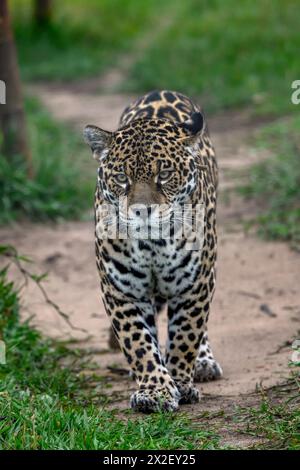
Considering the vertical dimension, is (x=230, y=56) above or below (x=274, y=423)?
above

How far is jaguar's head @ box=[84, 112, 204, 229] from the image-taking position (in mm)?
5848

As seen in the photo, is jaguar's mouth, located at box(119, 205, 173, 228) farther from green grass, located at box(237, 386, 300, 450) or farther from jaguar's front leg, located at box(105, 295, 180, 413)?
green grass, located at box(237, 386, 300, 450)

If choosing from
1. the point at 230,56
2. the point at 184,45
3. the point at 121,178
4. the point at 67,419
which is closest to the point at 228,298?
the point at 121,178

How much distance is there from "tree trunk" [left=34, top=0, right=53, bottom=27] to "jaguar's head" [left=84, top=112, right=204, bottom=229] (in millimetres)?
17088

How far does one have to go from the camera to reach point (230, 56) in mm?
17578

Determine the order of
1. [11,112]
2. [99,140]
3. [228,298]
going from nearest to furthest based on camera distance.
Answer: [99,140], [228,298], [11,112]

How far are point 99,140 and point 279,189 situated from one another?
4942mm

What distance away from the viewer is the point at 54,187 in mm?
11164

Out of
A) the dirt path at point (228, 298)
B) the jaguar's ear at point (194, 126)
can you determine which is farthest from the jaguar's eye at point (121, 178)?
the dirt path at point (228, 298)

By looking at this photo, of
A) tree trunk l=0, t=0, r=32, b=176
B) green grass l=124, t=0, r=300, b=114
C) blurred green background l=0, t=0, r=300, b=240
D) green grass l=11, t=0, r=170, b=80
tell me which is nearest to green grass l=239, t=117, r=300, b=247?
blurred green background l=0, t=0, r=300, b=240

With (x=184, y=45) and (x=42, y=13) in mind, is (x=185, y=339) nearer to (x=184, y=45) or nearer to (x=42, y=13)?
(x=184, y=45)

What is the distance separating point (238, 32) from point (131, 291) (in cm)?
1338

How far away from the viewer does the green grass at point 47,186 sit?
1067cm

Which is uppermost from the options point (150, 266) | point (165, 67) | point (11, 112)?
point (165, 67)
